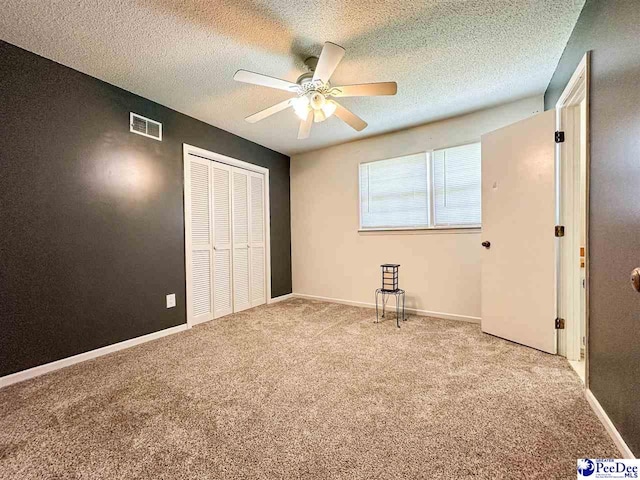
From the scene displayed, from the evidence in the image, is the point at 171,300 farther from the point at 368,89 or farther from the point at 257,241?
the point at 368,89

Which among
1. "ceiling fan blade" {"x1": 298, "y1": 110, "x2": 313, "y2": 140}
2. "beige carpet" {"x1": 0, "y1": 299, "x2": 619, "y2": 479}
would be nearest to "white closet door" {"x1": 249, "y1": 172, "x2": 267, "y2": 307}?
"beige carpet" {"x1": 0, "y1": 299, "x2": 619, "y2": 479}

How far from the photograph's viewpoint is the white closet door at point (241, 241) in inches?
154

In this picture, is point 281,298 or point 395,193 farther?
point 281,298

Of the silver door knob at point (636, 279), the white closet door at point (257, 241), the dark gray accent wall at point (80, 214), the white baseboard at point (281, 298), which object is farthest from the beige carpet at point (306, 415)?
the white baseboard at point (281, 298)

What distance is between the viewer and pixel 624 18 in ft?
4.24

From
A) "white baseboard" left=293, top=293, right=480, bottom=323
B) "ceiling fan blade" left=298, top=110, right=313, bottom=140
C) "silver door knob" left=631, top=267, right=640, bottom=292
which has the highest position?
"ceiling fan blade" left=298, top=110, right=313, bottom=140

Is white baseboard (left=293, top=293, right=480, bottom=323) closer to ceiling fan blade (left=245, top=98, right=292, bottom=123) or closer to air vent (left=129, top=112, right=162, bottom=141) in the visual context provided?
ceiling fan blade (left=245, top=98, right=292, bottom=123)

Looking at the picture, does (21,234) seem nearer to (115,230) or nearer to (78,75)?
(115,230)

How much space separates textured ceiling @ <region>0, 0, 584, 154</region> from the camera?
174cm

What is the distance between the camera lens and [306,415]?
1615 mm

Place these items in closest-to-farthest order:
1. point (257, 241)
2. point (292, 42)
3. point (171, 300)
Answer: point (292, 42)
point (171, 300)
point (257, 241)

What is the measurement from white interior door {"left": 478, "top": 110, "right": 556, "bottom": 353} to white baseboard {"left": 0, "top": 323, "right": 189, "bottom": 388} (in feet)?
11.1

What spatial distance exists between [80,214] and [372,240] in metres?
3.23
